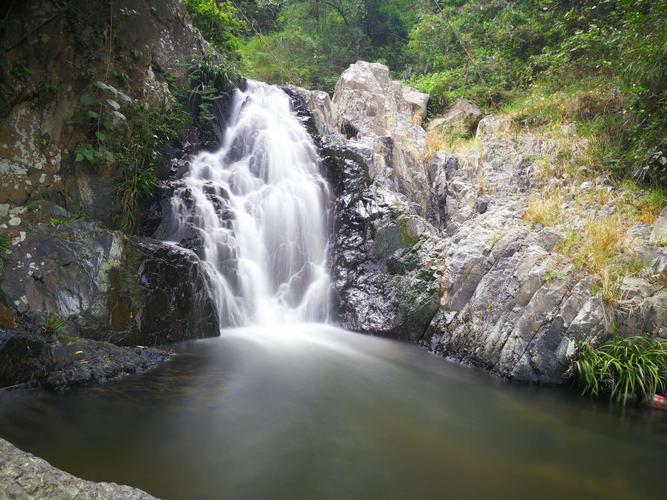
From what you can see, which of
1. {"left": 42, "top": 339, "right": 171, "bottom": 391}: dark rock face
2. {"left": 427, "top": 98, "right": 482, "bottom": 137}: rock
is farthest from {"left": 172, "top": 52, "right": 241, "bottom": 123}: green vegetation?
{"left": 427, "top": 98, "right": 482, "bottom": 137}: rock

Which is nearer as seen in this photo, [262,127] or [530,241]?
[530,241]

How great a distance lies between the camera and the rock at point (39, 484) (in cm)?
210

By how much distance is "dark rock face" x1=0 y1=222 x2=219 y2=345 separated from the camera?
5.39 metres

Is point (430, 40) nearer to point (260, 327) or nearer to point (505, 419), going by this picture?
point (260, 327)

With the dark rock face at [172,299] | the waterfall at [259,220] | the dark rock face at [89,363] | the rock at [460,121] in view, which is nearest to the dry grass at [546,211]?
the waterfall at [259,220]

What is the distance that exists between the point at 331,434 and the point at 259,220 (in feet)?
17.3

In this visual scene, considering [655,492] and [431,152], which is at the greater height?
[431,152]

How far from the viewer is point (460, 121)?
12.6 meters

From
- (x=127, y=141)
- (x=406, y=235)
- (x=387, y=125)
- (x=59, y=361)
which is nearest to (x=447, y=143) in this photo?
(x=387, y=125)

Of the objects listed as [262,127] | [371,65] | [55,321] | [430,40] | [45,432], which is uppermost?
[430,40]

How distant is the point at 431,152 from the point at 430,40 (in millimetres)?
7181

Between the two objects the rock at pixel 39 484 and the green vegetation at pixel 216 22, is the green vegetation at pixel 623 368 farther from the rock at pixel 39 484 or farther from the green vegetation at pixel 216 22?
the green vegetation at pixel 216 22

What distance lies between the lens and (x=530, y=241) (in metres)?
7.08

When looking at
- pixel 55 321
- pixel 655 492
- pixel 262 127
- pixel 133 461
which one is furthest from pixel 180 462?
pixel 262 127
